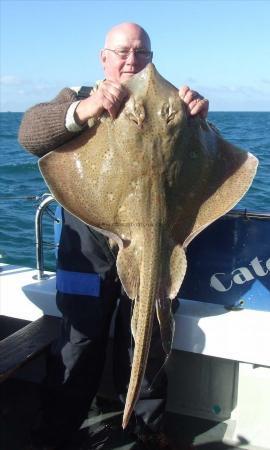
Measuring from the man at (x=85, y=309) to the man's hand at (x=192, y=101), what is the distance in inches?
0.8

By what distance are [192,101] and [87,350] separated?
1.52 meters

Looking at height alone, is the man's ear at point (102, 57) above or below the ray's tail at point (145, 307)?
above

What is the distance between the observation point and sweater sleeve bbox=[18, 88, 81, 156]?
2457 mm

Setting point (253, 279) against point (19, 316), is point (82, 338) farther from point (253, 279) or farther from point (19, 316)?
point (253, 279)

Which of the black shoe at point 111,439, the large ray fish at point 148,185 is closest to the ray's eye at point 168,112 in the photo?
the large ray fish at point 148,185

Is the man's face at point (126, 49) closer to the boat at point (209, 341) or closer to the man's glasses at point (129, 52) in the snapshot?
the man's glasses at point (129, 52)

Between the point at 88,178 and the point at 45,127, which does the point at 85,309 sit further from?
the point at 45,127

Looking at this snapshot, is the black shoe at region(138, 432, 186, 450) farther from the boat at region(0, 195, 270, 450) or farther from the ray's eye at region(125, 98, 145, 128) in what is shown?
the ray's eye at region(125, 98, 145, 128)

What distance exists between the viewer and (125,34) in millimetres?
2719

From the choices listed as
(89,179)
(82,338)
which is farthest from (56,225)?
(89,179)

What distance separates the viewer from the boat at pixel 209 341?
9.96 ft

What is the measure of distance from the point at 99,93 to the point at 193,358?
1968 mm

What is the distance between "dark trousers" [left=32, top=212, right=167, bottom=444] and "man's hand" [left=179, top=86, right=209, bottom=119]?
86 cm

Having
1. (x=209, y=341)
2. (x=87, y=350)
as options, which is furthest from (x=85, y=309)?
(x=209, y=341)
